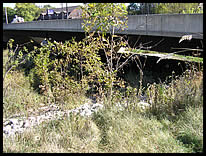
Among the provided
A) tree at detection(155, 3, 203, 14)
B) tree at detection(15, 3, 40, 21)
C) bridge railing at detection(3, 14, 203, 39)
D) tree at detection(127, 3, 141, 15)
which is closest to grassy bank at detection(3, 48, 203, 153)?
bridge railing at detection(3, 14, 203, 39)

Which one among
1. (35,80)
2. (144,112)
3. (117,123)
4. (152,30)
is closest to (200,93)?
(144,112)

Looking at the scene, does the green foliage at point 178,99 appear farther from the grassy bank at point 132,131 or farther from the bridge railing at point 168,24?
the bridge railing at point 168,24

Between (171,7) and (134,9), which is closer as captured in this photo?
(134,9)

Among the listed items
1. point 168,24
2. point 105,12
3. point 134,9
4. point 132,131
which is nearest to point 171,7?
point 134,9

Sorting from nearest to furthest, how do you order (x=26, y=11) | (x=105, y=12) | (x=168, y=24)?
(x=105, y=12) < (x=168, y=24) < (x=26, y=11)

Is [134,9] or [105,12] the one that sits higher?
[134,9]

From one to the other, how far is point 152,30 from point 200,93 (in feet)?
14.7

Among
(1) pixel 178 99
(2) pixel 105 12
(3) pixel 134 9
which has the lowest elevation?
(1) pixel 178 99

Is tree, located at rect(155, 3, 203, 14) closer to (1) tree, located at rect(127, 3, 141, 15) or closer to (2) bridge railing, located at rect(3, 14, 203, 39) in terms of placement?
(1) tree, located at rect(127, 3, 141, 15)

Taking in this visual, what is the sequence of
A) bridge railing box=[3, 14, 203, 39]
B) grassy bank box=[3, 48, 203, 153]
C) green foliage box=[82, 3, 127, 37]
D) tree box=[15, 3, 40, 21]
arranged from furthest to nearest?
tree box=[15, 3, 40, 21], bridge railing box=[3, 14, 203, 39], green foliage box=[82, 3, 127, 37], grassy bank box=[3, 48, 203, 153]

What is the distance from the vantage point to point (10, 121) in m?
5.89

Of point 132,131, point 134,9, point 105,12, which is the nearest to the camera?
point 132,131

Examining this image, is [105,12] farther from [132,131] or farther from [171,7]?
[171,7]

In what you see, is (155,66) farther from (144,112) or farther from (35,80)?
(144,112)
